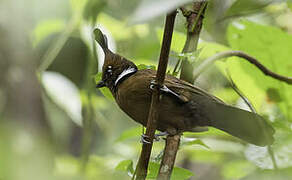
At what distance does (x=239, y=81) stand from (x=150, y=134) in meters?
0.74

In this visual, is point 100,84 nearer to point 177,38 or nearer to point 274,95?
point 177,38

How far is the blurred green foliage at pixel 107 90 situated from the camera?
3.52ft

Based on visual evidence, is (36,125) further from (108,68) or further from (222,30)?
(222,30)

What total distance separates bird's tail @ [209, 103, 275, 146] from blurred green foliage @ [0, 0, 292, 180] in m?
0.04

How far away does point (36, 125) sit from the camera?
1684mm

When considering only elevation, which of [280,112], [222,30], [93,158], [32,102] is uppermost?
[222,30]

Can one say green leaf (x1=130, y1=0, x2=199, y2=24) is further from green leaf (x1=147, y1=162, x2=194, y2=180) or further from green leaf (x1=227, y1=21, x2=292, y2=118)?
green leaf (x1=227, y1=21, x2=292, y2=118)

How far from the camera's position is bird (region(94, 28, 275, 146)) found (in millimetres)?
1510

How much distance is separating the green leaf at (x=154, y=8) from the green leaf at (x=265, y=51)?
1.10 m

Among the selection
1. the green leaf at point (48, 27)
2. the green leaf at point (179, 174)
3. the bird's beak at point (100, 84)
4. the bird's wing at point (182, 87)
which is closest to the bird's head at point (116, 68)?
the bird's beak at point (100, 84)

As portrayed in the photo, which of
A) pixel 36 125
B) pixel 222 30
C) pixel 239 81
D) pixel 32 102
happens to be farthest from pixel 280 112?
pixel 32 102

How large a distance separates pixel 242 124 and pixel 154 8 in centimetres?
120

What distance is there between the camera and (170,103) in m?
1.65

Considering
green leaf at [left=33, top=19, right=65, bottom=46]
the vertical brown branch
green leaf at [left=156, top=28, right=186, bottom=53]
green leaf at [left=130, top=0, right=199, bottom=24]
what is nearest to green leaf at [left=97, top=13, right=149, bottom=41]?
green leaf at [left=33, top=19, right=65, bottom=46]
